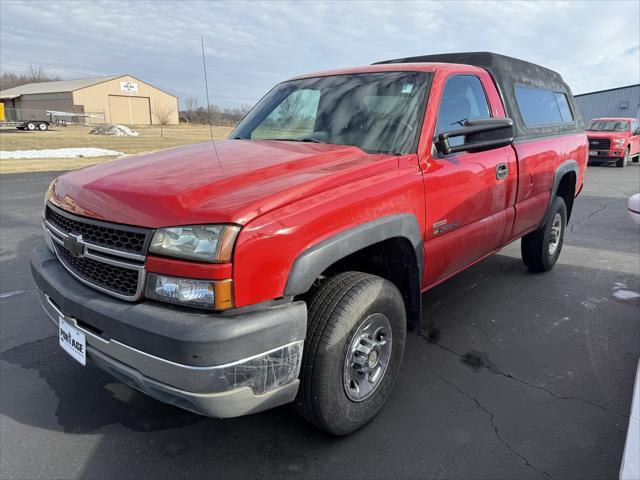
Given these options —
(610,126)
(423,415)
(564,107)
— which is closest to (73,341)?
(423,415)

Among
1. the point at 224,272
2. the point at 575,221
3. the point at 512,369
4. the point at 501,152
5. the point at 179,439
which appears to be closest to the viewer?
the point at 224,272

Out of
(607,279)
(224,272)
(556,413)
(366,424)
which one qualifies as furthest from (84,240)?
(607,279)

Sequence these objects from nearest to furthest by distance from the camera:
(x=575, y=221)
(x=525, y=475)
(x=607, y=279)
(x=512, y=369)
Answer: (x=525, y=475), (x=512, y=369), (x=607, y=279), (x=575, y=221)

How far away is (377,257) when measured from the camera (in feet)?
9.36

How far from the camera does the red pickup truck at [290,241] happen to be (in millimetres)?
1929

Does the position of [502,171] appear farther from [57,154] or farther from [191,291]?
[57,154]

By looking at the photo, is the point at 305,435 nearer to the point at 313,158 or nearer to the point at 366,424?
the point at 366,424

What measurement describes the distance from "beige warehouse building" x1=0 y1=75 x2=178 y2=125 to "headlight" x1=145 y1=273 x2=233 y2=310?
65.5 meters

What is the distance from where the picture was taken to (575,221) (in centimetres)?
801

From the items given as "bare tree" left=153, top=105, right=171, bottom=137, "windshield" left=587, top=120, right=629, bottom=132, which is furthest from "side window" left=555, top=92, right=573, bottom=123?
"bare tree" left=153, top=105, right=171, bottom=137

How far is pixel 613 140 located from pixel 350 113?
683 inches

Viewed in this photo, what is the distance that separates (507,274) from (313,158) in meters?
3.35

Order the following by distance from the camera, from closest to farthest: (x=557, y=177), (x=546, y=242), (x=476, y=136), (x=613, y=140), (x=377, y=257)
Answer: (x=377, y=257) → (x=476, y=136) → (x=557, y=177) → (x=546, y=242) → (x=613, y=140)

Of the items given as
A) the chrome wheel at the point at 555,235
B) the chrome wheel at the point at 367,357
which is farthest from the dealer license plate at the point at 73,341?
the chrome wheel at the point at 555,235
